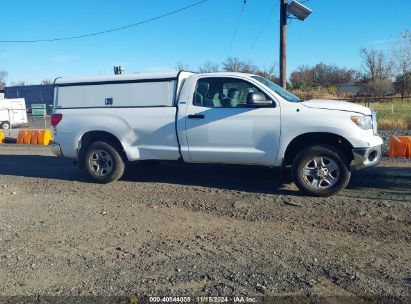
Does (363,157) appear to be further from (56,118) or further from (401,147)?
(56,118)

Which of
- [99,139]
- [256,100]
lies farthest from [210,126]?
[99,139]

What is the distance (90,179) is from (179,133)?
2.29m

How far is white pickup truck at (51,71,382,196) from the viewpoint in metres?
6.12

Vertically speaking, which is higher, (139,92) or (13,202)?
(139,92)

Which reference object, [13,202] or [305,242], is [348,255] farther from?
[13,202]

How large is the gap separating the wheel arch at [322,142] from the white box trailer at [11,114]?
83.8ft

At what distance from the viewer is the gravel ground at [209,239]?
3.57 m

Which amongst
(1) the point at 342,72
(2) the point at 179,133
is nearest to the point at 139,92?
(2) the point at 179,133

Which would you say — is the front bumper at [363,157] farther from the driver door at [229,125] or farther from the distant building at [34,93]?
the distant building at [34,93]

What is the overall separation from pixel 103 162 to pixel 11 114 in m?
23.3

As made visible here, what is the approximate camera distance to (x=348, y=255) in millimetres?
4133

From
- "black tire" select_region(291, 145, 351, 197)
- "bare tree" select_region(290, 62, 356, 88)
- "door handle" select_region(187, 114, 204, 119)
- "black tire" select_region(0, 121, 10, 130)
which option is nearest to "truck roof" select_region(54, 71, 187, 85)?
"door handle" select_region(187, 114, 204, 119)

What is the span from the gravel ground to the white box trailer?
2181cm

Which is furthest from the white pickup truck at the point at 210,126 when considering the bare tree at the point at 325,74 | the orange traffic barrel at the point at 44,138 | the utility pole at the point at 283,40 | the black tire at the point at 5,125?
the bare tree at the point at 325,74
